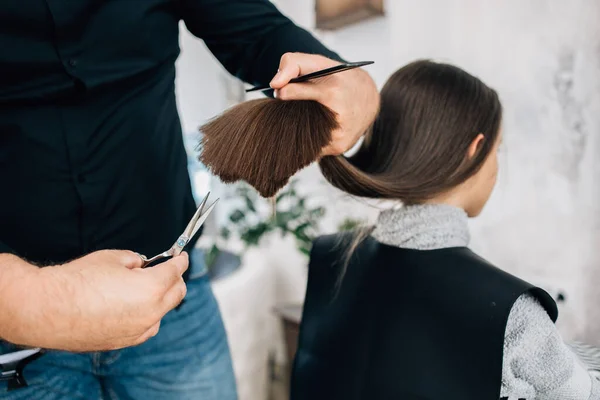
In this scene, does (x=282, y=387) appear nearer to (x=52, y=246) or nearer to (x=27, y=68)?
(x=52, y=246)

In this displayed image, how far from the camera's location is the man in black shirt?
717mm

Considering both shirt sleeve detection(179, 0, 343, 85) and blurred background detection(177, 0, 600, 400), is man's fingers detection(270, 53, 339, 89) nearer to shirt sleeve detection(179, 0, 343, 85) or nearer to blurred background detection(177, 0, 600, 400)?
shirt sleeve detection(179, 0, 343, 85)

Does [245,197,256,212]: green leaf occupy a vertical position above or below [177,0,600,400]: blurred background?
below

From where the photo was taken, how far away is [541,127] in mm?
1286

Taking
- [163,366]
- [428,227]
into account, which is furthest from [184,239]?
[428,227]

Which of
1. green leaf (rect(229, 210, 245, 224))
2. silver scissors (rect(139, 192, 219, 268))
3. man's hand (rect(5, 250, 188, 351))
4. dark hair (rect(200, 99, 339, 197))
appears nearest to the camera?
man's hand (rect(5, 250, 188, 351))

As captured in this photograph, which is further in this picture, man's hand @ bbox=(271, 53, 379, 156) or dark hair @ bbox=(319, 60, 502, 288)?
dark hair @ bbox=(319, 60, 502, 288)

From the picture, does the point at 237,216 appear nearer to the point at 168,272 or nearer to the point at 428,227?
the point at 428,227

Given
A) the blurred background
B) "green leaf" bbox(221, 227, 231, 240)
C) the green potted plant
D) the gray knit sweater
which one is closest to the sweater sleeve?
the gray knit sweater

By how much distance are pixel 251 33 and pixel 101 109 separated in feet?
0.91

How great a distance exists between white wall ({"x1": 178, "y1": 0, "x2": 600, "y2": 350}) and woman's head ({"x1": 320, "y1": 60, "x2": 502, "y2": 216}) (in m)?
0.23

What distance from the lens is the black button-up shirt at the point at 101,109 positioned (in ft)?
2.38

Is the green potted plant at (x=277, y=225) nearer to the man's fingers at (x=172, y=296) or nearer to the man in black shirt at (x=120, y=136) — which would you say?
the man in black shirt at (x=120, y=136)

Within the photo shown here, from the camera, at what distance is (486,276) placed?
0.84m
